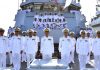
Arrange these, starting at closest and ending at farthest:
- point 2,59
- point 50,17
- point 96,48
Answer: point 96,48
point 2,59
point 50,17

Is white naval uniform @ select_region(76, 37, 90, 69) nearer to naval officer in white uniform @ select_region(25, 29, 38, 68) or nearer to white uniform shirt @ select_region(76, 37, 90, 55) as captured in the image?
white uniform shirt @ select_region(76, 37, 90, 55)

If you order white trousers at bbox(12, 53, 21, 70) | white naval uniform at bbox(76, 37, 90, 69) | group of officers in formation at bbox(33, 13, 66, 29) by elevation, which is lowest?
white trousers at bbox(12, 53, 21, 70)

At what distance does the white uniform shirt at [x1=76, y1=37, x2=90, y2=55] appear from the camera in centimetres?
1172

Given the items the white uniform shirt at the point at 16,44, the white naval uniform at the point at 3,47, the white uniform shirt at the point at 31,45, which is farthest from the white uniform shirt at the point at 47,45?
the white naval uniform at the point at 3,47

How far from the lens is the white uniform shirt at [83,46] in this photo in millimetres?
11719

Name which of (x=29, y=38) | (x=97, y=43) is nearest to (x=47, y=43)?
(x=29, y=38)

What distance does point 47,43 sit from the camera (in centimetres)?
1150

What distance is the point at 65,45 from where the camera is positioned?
1200 cm

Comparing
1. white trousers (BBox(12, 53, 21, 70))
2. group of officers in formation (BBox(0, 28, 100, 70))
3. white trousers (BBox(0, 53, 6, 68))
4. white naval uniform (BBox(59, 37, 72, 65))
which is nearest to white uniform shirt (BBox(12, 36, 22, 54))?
group of officers in formation (BBox(0, 28, 100, 70))

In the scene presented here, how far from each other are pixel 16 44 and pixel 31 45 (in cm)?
55

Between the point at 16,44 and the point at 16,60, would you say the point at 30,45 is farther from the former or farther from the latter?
the point at 16,60

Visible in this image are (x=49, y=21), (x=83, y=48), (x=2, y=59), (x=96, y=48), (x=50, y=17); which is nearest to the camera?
(x=96, y=48)

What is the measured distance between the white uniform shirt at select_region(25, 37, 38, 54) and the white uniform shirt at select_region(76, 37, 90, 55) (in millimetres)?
1579

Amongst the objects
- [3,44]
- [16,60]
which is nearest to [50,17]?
[16,60]
